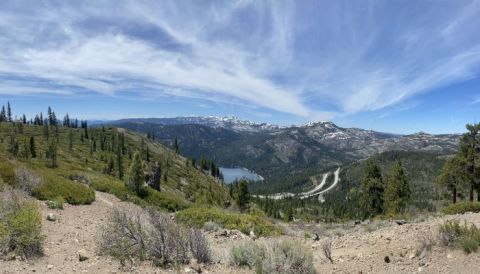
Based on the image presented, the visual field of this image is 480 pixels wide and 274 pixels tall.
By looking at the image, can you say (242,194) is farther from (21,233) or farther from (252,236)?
(21,233)

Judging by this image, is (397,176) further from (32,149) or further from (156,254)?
(32,149)

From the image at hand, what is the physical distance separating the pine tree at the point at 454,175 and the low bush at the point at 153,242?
40934 mm

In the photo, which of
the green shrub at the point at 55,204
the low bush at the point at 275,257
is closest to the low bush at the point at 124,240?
the low bush at the point at 275,257

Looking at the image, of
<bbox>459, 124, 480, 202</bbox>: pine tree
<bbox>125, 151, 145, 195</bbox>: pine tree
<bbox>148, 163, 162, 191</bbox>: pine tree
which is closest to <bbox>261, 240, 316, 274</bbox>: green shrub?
<bbox>125, 151, 145, 195</bbox>: pine tree

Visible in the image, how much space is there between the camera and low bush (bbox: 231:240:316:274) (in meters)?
9.65

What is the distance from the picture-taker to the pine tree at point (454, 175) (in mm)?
42500

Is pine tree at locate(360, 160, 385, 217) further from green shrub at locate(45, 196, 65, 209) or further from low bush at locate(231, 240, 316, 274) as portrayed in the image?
low bush at locate(231, 240, 316, 274)

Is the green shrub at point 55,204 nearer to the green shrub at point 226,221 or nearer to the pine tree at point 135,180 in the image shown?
the green shrub at point 226,221

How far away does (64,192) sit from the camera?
20391mm

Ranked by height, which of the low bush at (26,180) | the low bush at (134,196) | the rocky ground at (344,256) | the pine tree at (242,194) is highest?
the low bush at (26,180)

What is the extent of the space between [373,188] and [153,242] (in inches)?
2007

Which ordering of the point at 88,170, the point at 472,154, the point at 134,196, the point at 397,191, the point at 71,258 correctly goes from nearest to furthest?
the point at 71,258
the point at 134,196
the point at 472,154
the point at 397,191
the point at 88,170

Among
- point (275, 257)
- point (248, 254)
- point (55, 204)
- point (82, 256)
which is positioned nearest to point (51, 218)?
point (55, 204)

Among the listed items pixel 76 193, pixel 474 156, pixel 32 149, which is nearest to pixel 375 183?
pixel 474 156
